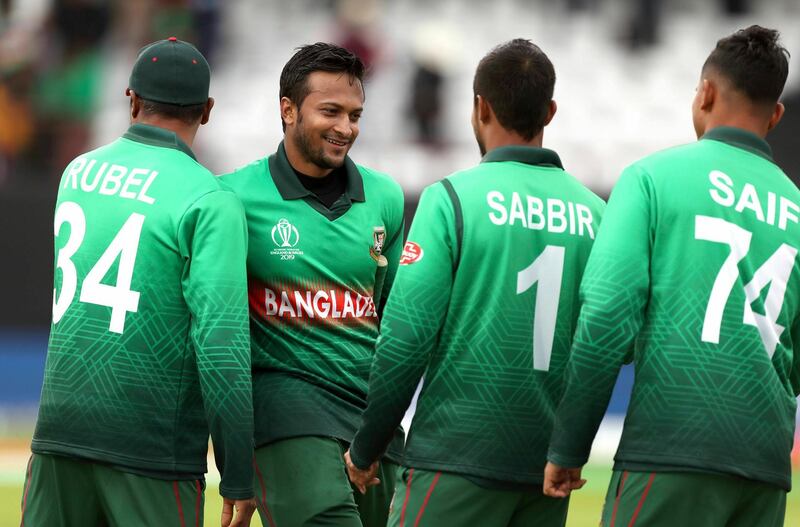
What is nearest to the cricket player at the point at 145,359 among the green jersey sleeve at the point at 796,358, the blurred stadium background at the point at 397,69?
the green jersey sleeve at the point at 796,358

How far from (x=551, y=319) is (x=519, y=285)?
0.50ft

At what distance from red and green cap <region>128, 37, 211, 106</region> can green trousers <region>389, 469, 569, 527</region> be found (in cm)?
135

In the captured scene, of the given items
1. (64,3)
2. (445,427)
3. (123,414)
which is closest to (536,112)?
(445,427)

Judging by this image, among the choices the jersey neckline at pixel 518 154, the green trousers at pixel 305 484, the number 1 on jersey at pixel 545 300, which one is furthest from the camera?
the green trousers at pixel 305 484

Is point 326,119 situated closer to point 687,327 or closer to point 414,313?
point 414,313

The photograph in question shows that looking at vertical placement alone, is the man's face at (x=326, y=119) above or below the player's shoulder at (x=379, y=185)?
above

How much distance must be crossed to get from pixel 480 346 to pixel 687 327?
62 cm

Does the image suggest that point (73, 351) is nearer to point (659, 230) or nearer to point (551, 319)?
point (551, 319)

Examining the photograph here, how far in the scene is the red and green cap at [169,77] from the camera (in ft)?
14.3

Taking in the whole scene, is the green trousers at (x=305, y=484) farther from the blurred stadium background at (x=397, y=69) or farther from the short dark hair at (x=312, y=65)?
the blurred stadium background at (x=397, y=69)

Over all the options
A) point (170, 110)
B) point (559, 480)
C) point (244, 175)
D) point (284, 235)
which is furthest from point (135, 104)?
point (559, 480)

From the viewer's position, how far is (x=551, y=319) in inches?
165

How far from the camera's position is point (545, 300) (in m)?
4.17

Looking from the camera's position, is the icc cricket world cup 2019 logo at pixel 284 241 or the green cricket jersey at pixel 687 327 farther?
the icc cricket world cup 2019 logo at pixel 284 241
